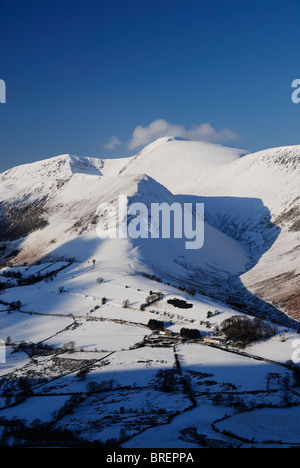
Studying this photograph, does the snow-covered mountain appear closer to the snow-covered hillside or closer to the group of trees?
the snow-covered hillside

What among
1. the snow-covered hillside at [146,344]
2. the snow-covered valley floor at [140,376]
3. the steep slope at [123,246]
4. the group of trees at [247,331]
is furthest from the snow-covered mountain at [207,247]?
the group of trees at [247,331]

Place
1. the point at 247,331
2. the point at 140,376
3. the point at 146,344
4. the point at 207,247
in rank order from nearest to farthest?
the point at 140,376, the point at 146,344, the point at 247,331, the point at 207,247

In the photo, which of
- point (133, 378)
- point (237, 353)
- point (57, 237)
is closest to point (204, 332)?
point (237, 353)

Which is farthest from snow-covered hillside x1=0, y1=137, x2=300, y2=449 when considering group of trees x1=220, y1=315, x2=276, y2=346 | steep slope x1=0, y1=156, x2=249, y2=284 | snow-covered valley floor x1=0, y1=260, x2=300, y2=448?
steep slope x1=0, y1=156, x2=249, y2=284

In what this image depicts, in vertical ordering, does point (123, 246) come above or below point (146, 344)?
above

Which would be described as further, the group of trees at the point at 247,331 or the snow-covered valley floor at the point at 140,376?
the group of trees at the point at 247,331

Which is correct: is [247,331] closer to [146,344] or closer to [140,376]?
[146,344]

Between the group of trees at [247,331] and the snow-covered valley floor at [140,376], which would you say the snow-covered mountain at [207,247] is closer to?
the snow-covered valley floor at [140,376]

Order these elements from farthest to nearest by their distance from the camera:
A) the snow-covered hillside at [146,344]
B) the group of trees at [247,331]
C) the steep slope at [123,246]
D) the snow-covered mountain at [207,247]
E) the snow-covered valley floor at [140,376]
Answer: the steep slope at [123,246] → the snow-covered mountain at [207,247] → the group of trees at [247,331] → the snow-covered hillside at [146,344] → the snow-covered valley floor at [140,376]

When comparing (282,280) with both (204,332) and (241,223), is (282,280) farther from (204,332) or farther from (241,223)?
(241,223)

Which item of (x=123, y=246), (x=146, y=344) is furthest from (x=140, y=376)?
(x=123, y=246)
